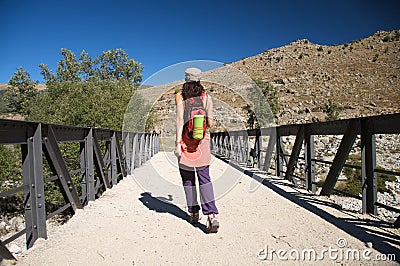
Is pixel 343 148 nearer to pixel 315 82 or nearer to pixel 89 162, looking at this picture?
pixel 89 162

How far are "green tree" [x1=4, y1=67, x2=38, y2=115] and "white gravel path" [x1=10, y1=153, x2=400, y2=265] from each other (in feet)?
146

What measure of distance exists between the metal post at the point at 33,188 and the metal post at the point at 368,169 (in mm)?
3697

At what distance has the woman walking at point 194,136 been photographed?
338 cm

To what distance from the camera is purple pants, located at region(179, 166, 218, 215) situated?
11.1 feet

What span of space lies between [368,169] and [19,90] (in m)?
48.9

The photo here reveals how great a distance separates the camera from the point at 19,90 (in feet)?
143

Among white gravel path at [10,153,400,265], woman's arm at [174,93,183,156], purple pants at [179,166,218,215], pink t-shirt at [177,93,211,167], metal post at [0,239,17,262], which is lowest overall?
white gravel path at [10,153,400,265]

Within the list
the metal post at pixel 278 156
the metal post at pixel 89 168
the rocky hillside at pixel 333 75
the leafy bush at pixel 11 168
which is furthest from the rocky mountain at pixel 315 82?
the metal post at pixel 89 168

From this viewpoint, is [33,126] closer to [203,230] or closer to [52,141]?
[52,141]

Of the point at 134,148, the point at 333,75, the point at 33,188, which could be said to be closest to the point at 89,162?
the point at 33,188

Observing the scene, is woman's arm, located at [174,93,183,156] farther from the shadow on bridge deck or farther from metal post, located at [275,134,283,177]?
metal post, located at [275,134,283,177]

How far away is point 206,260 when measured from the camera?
259 centimetres

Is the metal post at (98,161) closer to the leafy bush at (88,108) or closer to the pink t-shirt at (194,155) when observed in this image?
the pink t-shirt at (194,155)

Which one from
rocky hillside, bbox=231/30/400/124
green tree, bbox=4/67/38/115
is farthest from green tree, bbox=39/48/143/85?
rocky hillside, bbox=231/30/400/124
